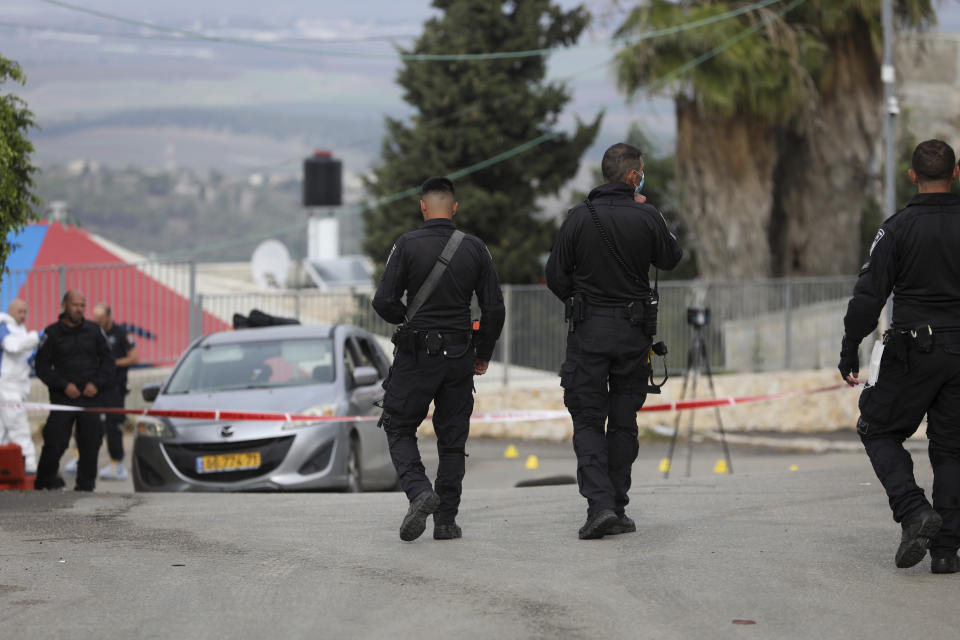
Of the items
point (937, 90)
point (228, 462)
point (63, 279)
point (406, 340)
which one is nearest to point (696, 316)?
point (228, 462)

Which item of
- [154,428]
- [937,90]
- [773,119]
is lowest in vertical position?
[154,428]

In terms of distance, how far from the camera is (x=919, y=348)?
22.5 ft

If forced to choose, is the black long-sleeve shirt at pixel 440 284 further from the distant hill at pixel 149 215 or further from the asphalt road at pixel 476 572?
the distant hill at pixel 149 215

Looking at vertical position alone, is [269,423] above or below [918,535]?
above

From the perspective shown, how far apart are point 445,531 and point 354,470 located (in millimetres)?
4462

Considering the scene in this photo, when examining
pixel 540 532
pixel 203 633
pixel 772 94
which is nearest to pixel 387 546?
pixel 540 532

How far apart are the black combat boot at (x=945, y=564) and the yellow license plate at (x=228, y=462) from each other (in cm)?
638

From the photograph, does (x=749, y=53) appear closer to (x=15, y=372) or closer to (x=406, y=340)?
(x=15, y=372)

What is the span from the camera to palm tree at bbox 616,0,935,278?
2716cm

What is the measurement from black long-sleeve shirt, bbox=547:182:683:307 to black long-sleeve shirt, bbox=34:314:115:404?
6865 millimetres

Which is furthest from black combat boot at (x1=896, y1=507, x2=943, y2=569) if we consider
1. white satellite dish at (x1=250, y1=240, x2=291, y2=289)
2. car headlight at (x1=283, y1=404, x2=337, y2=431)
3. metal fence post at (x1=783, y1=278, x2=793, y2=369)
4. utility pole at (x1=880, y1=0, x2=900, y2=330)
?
white satellite dish at (x1=250, y1=240, x2=291, y2=289)

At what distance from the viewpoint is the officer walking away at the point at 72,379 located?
43.9 ft

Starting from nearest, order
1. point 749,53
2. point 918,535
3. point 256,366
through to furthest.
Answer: point 918,535 < point 256,366 < point 749,53

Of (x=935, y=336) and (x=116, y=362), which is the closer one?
(x=935, y=336)
